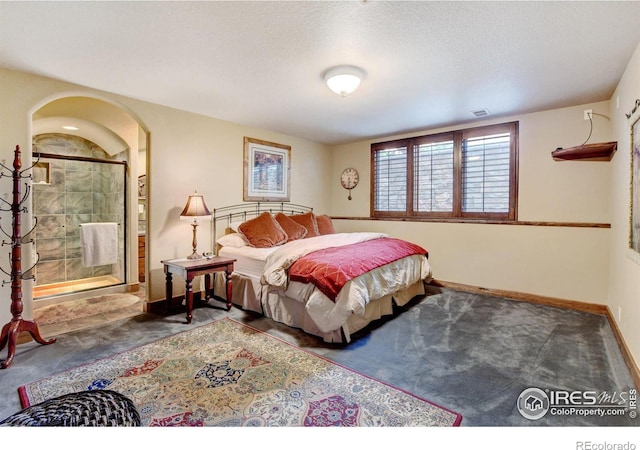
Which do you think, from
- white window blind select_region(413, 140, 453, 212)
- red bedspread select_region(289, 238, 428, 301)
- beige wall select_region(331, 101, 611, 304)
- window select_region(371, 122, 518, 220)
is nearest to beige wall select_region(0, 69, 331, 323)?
red bedspread select_region(289, 238, 428, 301)

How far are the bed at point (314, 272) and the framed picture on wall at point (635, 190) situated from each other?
6.12ft

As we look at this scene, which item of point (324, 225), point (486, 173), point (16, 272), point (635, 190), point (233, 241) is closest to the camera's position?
point (635, 190)

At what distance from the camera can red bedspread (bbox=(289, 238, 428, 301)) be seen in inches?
102

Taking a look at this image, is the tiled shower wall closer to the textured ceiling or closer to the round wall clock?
the textured ceiling

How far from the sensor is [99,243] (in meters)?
4.38

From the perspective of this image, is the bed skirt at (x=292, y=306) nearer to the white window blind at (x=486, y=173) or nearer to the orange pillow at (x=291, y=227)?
the orange pillow at (x=291, y=227)

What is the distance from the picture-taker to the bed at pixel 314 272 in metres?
2.62

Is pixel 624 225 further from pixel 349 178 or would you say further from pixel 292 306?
pixel 349 178

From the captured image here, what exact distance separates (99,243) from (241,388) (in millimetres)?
3628

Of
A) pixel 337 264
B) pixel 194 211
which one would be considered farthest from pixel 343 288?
pixel 194 211

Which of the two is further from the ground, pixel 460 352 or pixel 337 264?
pixel 337 264

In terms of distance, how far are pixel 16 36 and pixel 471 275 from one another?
5.11m

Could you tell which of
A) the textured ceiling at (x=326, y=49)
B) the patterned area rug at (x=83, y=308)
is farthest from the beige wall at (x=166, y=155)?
the patterned area rug at (x=83, y=308)
